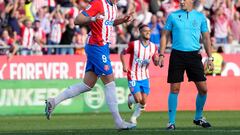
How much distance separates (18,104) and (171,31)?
32.4 ft

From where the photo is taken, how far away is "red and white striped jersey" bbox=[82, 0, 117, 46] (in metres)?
15.2

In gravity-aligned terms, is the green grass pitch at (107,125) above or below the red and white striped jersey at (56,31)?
below

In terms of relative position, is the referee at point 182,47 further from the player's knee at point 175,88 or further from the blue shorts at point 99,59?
the blue shorts at point 99,59

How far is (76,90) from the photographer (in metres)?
15.6

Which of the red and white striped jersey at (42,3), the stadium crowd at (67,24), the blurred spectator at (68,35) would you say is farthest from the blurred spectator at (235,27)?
the red and white striped jersey at (42,3)

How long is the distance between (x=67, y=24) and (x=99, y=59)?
1439cm

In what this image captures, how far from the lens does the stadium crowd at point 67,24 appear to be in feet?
94.5

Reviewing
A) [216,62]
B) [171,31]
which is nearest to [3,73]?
[216,62]

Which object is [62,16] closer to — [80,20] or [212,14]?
[212,14]

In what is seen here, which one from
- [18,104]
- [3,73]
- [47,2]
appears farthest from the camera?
[47,2]

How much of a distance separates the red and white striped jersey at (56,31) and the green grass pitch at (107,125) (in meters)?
5.25

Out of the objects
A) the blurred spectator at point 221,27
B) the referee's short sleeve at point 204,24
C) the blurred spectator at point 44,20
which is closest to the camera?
the referee's short sleeve at point 204,24

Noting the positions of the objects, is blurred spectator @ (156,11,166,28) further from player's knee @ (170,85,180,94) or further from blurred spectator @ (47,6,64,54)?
player's knee @ (170,85,180,94)

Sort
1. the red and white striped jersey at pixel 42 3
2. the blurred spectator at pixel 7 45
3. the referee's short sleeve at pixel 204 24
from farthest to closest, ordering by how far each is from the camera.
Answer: the red and white striped jersey at pixel 42 3 → the blurred spectator at pixel 7 45 → the referee's short sleeve at pixel 204 24
